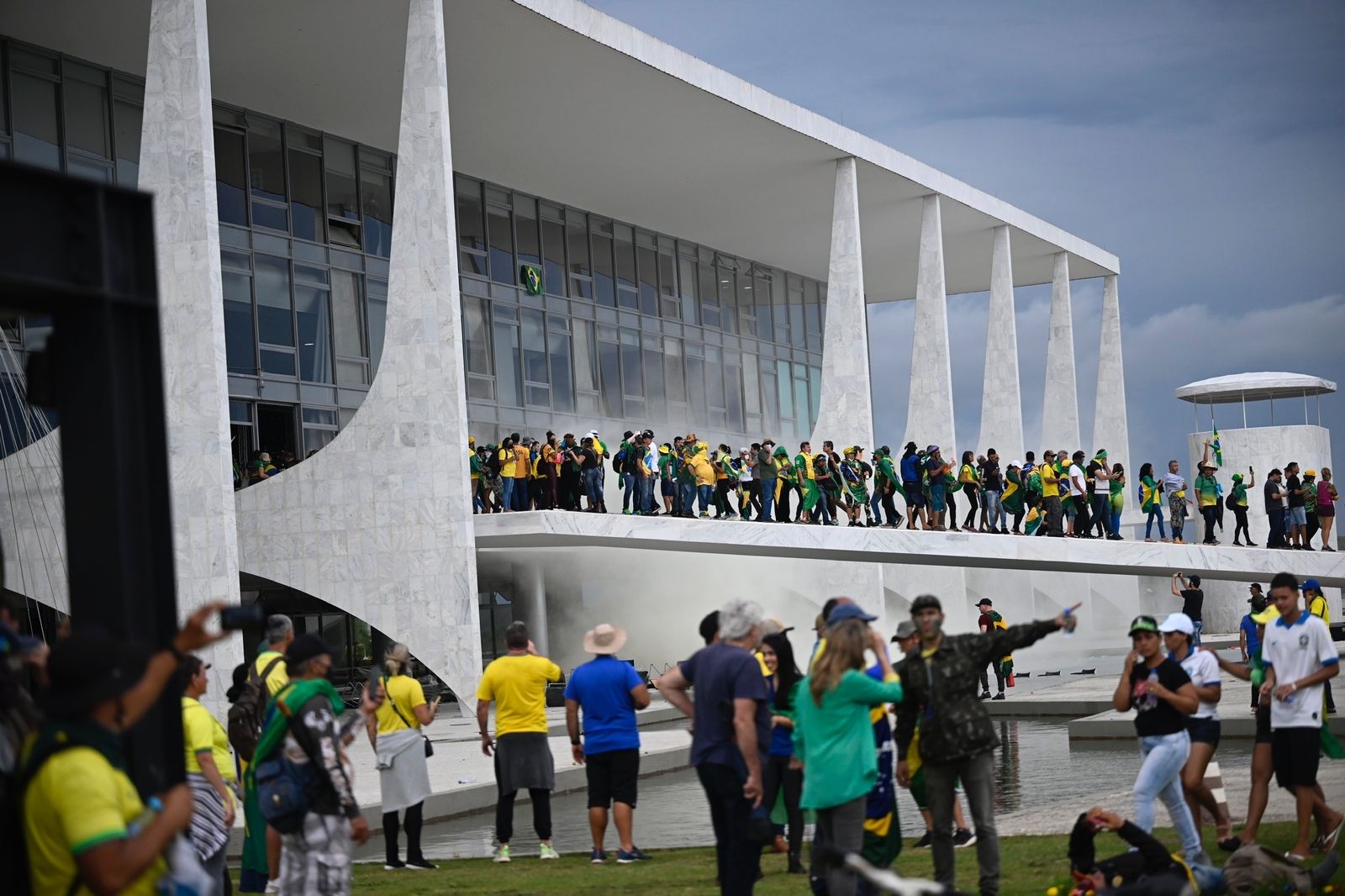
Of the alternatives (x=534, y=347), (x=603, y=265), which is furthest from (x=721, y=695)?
(x=603, y=265)

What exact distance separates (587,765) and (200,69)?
14284 mm

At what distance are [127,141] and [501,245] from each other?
1042 centimetres

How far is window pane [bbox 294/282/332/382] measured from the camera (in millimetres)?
29641

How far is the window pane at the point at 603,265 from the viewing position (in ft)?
128

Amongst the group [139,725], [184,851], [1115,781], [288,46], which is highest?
[288,46]

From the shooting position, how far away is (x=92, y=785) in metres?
3.92

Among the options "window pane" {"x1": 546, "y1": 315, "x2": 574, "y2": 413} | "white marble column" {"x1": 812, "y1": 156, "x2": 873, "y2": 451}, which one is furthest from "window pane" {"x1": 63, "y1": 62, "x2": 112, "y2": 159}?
"white marble column" {"x1": 812, "y1": 156, "x2": 873, "y2": 451}

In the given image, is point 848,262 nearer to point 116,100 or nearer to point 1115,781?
point 116,100

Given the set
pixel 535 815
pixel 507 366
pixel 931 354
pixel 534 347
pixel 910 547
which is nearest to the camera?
pixel 535 815

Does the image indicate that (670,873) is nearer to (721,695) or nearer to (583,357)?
(721,695)

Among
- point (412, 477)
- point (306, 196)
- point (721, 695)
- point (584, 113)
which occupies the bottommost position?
point (721, 695)

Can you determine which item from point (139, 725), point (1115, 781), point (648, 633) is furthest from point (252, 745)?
point (648, 633)

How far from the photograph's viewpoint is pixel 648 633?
1353 inches

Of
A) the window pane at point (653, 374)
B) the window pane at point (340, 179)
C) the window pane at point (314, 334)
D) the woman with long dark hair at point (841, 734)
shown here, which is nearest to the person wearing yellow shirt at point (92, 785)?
the woman with long dark hair at point (841, 734)
